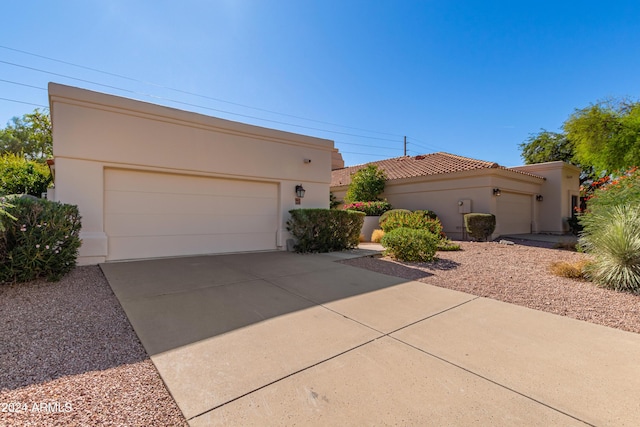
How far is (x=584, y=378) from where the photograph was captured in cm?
245

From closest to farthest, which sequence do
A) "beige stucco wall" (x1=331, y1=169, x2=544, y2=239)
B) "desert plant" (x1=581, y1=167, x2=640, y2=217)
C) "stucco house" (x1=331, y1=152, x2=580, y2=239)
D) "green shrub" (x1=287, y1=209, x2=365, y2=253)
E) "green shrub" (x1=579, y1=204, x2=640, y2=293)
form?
"green shrub" (x1=579, y1=204, x2=640, y2=293), "desert plant" (x1=581, y1=167, x2=640, y2=217), "green shrub" (x1=287, y1=209, x2=365, y2=253), "beige stucco wall" (x1=331, y1=169, x2=544, y2=239), "stucco house" (x1=331, y1=152, x2=580, y2=239)

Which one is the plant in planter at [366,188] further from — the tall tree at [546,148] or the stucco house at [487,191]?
the tall tree at [546,148]

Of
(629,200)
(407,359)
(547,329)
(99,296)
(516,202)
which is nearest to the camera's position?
(407,359)

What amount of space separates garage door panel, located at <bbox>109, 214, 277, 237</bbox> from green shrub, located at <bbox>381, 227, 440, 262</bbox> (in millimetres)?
3929

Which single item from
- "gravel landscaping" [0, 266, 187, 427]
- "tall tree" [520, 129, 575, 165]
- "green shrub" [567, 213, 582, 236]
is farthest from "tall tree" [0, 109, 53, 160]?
"tall tree" [520, 129, 575, 165]

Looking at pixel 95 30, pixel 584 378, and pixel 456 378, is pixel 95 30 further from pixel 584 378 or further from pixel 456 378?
pixel 584 378

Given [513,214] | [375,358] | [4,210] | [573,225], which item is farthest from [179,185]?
[573,225]

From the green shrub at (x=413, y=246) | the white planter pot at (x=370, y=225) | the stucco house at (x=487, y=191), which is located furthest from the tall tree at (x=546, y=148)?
the green shrub at (x=413, y=246)

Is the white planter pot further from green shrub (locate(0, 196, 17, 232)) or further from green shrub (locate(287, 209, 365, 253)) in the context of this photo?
green shrub (locate(0, 196, 17, 232))

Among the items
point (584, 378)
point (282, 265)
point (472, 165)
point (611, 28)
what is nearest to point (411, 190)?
point (472, 165)

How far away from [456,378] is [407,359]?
45 centimetres

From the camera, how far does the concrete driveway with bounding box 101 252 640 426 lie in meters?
2.03

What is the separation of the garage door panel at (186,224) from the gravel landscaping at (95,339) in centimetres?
132

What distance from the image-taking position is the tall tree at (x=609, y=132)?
11.8 m
